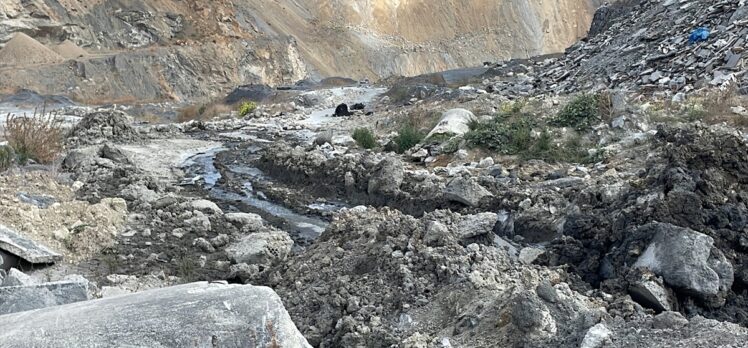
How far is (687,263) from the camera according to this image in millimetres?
4949

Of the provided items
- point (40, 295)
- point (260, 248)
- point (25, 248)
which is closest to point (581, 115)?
point (260, 248)

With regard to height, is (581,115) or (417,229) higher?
(581,115)

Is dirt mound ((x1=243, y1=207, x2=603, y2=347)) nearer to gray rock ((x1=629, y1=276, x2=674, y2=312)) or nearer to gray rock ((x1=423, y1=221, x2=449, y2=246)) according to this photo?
gray rock ((x1=423, y1=221, x2=449, y2=246))

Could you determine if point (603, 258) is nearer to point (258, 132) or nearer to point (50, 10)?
point (258, 132)

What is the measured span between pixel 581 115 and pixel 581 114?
0.06 ft

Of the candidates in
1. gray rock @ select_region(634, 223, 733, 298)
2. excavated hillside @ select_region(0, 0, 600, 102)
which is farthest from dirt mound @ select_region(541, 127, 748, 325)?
excavated hillside @ select_region(0, 0, 600, 102)

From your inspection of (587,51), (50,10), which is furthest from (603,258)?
(50,10)

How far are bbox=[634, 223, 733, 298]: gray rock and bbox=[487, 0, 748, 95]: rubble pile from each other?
8288 millimetres

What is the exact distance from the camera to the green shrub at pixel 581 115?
1142 centimetres

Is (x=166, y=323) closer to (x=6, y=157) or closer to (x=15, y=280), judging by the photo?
(x=15, y=280)

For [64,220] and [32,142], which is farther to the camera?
[32,142]

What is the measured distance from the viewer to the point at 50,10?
36.2 metres

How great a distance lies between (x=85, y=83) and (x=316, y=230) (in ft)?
86.2

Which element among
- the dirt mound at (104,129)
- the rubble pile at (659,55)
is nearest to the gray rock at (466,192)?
the rubble pile at (659,55)
